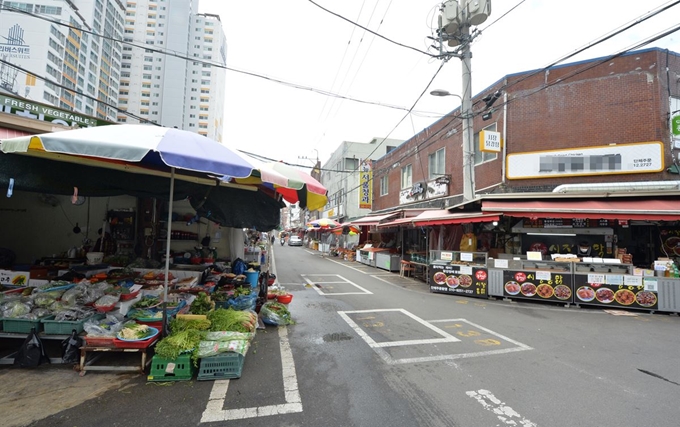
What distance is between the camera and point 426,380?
4.30 meters

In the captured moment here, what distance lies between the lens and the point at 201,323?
4.79 meters

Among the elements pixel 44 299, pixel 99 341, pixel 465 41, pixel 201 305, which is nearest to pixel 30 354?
pixel 44 299

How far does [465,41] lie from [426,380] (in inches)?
514

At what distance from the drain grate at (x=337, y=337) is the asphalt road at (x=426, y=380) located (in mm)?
58

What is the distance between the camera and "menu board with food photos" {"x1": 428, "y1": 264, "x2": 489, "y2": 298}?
10336mm

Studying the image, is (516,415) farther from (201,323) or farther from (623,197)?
(623,197)

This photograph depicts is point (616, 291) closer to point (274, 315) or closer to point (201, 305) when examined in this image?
point (274, 315)

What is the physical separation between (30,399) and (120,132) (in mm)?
3308

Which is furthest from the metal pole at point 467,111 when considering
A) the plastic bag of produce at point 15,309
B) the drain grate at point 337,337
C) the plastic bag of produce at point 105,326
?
the plastic bag of produce at point 15,309

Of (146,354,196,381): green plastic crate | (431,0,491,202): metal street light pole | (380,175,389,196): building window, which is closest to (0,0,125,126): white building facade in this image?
(380,175,389,196): building window

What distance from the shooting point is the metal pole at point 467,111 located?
12461 millimetres

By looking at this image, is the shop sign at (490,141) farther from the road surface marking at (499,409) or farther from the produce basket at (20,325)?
the produce basket at (20,325)

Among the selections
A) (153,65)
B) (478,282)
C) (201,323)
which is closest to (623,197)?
(478,282)

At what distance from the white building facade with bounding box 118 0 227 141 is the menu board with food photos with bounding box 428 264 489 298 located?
330 feet
